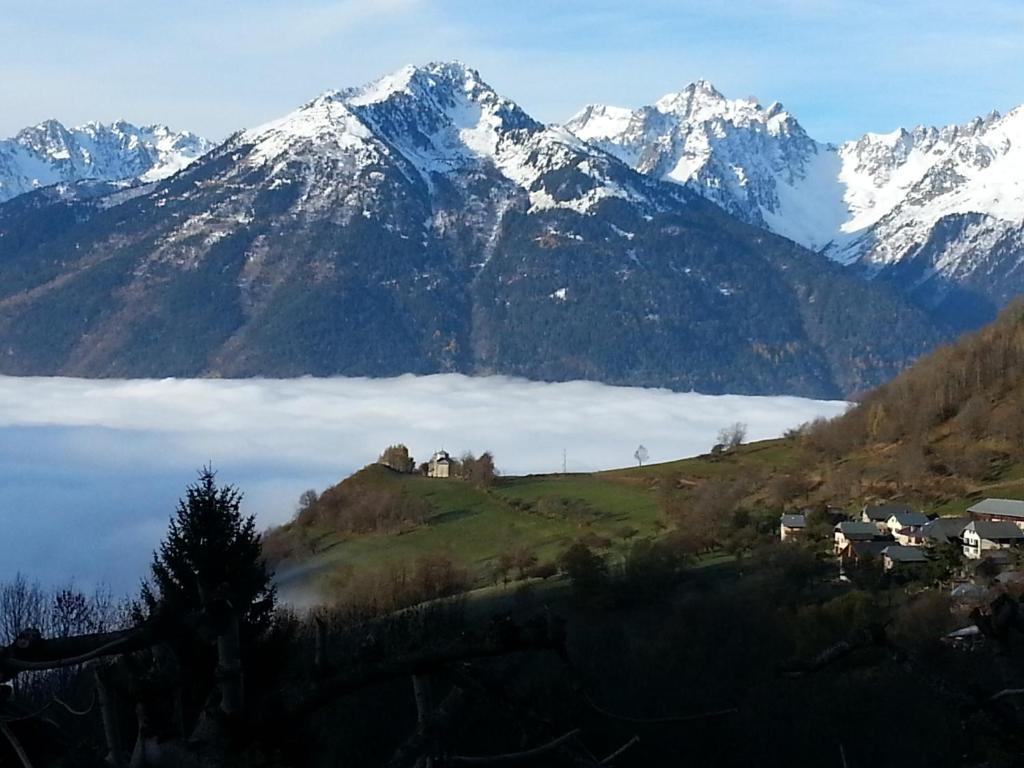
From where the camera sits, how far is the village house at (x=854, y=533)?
7869 cm

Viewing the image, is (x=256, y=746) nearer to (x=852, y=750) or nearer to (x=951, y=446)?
(x=852, y=750)

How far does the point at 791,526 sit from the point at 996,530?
13211 millimetres

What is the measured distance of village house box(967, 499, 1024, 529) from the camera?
82875 millimetres

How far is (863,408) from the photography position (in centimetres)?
13312

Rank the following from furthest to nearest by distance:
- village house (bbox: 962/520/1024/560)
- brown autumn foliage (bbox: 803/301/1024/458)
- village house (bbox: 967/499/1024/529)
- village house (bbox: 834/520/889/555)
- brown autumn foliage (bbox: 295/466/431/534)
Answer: brown autumn foliage (bbox: 803/301/1024/458) < brown autumn foliage (bbox: 295/466/431/534) < village house (bbox: 967/499/1024/529) < village house (bbox: 834/520/889/555) < village house (bbox: 962/520/1024/560)

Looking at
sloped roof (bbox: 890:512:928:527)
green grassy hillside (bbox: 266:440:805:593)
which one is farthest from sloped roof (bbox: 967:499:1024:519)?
green grassy hillside (bbox: 266:440:805:593)

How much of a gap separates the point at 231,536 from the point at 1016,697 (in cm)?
2537

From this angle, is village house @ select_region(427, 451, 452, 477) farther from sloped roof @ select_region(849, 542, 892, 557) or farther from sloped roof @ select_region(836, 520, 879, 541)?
sloped roof @ select_region(849, 542, 892, 557)

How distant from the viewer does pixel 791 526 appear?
84.9m

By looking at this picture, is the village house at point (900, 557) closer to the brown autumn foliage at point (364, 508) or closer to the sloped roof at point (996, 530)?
the sloped roof at point (996, 530)

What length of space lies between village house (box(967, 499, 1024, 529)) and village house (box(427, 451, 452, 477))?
6103 cm

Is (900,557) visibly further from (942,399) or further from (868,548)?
(942,399)

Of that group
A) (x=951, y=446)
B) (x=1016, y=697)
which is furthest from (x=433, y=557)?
(x=1016, y=697)

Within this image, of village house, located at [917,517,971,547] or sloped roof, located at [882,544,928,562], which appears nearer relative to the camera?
sloped roof, located at [882,544,928,562]
